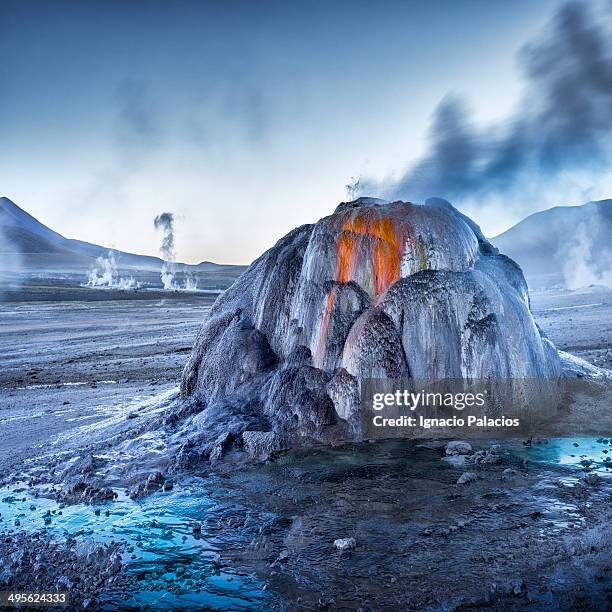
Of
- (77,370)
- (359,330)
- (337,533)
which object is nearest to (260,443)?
(359,330)

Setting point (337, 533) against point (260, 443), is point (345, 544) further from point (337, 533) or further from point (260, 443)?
point (260, 443)

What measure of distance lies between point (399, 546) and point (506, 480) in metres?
2.28

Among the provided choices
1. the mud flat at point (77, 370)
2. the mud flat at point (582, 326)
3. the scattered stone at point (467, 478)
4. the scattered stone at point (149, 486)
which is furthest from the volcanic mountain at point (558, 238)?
the scattered stone at point (149, 486)

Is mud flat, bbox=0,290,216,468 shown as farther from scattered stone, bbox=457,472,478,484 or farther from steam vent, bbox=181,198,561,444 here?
scattered stone, bbox=457,472,478,484

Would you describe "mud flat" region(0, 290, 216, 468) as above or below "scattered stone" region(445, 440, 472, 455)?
below

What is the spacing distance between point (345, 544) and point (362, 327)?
4378 mm

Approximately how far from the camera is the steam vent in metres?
9.21

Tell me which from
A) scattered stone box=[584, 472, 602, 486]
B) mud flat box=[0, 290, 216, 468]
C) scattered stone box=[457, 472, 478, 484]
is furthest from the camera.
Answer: mud flat box=[0, 290, 216, 468]

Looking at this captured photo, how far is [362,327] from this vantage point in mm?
9328

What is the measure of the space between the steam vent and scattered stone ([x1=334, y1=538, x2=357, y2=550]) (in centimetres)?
330

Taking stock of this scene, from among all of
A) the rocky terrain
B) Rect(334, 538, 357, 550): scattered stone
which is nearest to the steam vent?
the rocky terrain

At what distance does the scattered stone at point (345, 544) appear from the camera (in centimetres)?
557

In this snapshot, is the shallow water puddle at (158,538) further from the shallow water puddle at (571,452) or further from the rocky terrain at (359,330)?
the shallow water puddle at (571,452)

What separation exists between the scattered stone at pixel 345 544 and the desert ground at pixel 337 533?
0.17 ft
